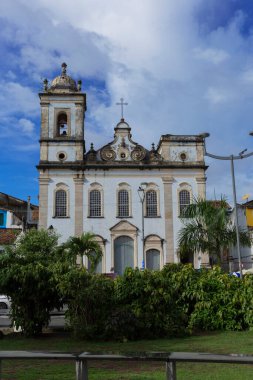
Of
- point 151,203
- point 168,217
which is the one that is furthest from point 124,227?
point 168,217

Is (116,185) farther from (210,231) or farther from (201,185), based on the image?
(210,231)

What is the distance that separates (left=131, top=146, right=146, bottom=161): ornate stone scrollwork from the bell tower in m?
3.59

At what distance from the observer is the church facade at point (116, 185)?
30.3 metres

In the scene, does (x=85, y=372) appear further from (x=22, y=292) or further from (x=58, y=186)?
(x=58, y=186)

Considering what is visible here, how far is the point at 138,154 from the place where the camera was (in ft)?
106

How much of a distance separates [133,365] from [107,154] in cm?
2479

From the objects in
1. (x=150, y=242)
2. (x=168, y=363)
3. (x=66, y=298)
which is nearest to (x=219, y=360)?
(x=168, y=363)

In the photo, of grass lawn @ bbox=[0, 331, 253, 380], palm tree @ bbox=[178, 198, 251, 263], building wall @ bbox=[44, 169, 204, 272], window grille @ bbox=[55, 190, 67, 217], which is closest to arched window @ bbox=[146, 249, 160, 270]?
building wall @ bbox=[44, 169, 204, 272]

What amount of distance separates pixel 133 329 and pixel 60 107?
2402 cm

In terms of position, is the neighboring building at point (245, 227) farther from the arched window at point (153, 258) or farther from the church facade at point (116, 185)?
the arched window at point (153, 258)

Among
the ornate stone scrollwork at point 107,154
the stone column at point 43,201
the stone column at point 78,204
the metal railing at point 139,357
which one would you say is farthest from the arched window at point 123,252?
the metal railing at point 139,357

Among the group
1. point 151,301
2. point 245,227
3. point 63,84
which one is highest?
point 63,84

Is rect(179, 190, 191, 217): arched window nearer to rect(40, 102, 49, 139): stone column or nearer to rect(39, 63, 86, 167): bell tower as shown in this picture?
rect(39, 63, 86, 167): bell tower

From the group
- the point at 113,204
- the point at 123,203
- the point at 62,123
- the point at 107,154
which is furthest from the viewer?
the point at 62,123
